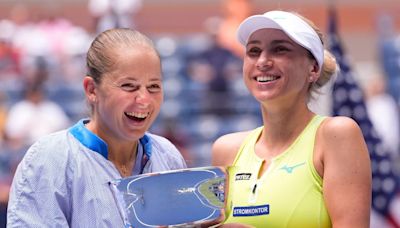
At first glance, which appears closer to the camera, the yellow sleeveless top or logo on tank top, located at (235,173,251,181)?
the yellow sleeveless top

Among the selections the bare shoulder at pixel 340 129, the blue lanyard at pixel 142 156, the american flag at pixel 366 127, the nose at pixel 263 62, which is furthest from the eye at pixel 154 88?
the american flag at pixel 366 127

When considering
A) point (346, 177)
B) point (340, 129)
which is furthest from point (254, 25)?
point (346, 177)

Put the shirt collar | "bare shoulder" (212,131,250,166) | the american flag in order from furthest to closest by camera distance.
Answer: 1. the american flag
2. "bare shoulder" (212,131,250,166)
3. the shirt collar

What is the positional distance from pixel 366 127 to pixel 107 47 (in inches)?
127

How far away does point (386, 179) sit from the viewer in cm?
550

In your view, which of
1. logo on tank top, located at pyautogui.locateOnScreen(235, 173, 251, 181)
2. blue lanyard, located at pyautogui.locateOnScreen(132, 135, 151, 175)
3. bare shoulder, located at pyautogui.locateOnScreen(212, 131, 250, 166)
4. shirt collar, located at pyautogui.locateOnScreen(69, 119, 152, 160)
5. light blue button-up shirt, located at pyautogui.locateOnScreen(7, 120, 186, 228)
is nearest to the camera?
light blue button-up shirt, located at pyautogui.locateOnScreen(7, 120, 186, 228)

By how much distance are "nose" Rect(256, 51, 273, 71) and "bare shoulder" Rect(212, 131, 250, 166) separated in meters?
0.30

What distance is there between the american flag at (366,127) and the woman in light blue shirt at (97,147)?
283 cm

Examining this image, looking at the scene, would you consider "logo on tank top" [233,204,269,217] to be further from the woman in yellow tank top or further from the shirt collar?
the shirt collar

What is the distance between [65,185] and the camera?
2.29 meters

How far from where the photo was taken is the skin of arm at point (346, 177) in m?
2.43

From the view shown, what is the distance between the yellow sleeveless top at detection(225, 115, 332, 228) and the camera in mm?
2465

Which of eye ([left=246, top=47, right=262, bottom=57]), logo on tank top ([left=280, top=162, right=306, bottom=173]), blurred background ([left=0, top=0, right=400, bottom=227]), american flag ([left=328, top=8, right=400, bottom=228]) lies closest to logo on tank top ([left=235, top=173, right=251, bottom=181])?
logo on tank top ([left=280, top=162, right=306, bottom=173])

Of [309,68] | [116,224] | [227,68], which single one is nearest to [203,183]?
[116,224]
